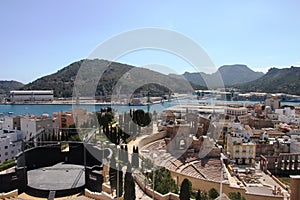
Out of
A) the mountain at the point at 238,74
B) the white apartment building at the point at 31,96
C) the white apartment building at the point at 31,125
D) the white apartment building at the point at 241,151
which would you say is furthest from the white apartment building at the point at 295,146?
the mountain at the point at 238,74

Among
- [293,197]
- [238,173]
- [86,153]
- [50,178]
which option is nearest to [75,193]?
[50,178]

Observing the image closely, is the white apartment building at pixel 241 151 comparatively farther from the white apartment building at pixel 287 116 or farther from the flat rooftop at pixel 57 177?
the white apartment building at pixel 287 116

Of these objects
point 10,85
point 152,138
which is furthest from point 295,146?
point 10,85

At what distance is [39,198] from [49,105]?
4382cm

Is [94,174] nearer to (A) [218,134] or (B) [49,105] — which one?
(A) [218,134]

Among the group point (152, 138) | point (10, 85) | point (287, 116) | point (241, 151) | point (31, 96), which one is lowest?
point (241, 151)

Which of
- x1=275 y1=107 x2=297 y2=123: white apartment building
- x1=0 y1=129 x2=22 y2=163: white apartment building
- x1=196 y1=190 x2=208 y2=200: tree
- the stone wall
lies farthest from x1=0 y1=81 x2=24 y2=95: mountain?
x1=196 y1=190 x2=208 y2=200: tree

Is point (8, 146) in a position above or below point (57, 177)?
below

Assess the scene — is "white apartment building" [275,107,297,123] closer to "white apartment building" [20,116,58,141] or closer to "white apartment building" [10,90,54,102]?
"white apartment building" [20,116,58,141]

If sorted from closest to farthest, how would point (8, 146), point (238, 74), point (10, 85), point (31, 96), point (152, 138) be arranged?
1. point (8, 146)
2. point (152, 138)
3. point (31, 96)
4. point (10, 85)
5. point (238, 74)

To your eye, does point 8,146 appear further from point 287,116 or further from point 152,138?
point 287,116

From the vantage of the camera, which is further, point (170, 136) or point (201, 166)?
point (170, 136)

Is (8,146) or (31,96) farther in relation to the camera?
(31,96)

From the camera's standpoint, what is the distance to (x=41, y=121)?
50.8ft
